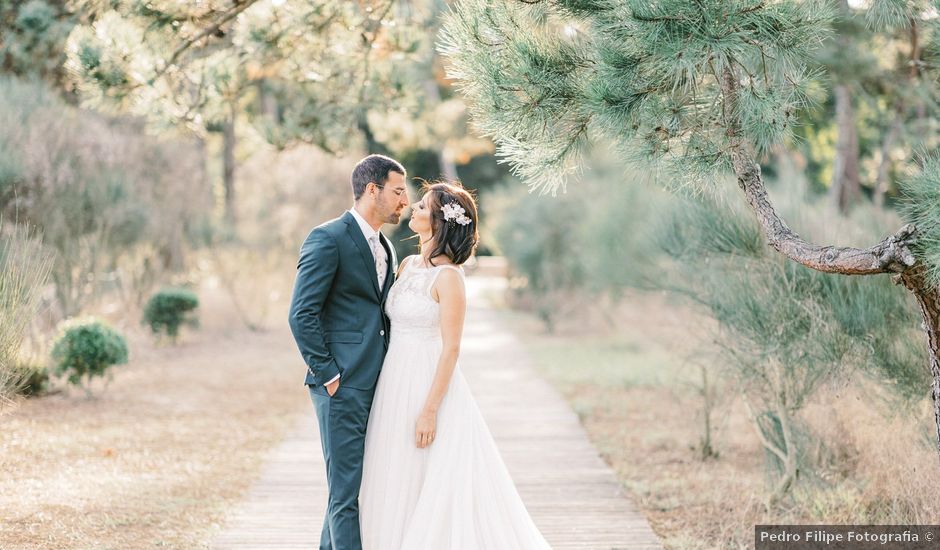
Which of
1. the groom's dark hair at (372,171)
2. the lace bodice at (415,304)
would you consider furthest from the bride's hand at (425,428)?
the groom's dark hair at (372,171)

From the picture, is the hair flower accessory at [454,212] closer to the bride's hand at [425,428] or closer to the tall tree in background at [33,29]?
the bride's hand at [425,428]

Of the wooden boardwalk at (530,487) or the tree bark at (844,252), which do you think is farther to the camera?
the wooden boardwalk at (530,487)

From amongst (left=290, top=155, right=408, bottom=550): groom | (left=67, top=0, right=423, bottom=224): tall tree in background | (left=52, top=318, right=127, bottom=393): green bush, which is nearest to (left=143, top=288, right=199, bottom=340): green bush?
(left=52, top=318, right=127, bottom=393): green bush

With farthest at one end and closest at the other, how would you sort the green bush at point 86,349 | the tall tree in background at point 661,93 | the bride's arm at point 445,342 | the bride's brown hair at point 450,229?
1. the green bush at point 86,349
2. the bride's brown hair at point 450,229
3. the bride's arm at point 445,342
4. the tall tree in background at point 661,93

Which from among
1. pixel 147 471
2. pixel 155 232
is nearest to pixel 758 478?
pixel 147 471

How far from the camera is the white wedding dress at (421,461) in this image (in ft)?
13.7

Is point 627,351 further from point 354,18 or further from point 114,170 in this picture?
point 354,18

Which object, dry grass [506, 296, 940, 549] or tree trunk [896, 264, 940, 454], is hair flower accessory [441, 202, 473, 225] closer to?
tree trunk [896, 264, 940, 454]

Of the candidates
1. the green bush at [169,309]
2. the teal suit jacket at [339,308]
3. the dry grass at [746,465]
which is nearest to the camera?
the teal suit jacket at [339,308]

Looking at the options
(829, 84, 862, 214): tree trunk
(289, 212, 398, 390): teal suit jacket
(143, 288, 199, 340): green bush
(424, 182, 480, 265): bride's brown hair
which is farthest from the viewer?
(143, 288, 199, 340): green bush

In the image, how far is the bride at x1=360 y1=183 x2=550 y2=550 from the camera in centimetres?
415

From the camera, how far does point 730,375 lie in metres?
Answer: 6.31

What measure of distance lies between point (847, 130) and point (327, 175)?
8989 mm

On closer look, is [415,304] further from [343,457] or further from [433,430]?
[343,457]
